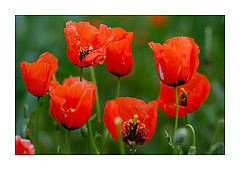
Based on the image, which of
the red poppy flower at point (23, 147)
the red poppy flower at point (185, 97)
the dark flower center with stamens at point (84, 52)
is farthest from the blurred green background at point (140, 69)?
the red poppy flower at point (23, 147)

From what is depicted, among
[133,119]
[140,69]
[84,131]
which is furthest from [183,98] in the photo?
[140,69]

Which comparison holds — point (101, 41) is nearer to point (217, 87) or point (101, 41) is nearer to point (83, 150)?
point (83, 150)

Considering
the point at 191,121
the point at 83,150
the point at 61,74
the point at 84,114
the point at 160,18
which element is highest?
the point at 160,18

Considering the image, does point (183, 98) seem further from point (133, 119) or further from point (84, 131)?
point (84, 131)

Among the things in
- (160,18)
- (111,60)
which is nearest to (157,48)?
(111,60)

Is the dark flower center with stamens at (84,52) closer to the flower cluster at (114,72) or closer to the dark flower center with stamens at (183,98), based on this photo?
the flower cluster at (114,72)

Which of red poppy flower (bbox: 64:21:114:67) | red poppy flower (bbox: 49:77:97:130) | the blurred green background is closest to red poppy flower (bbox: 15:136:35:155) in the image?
red poppy flower (bbox: 49:77:97:130)
